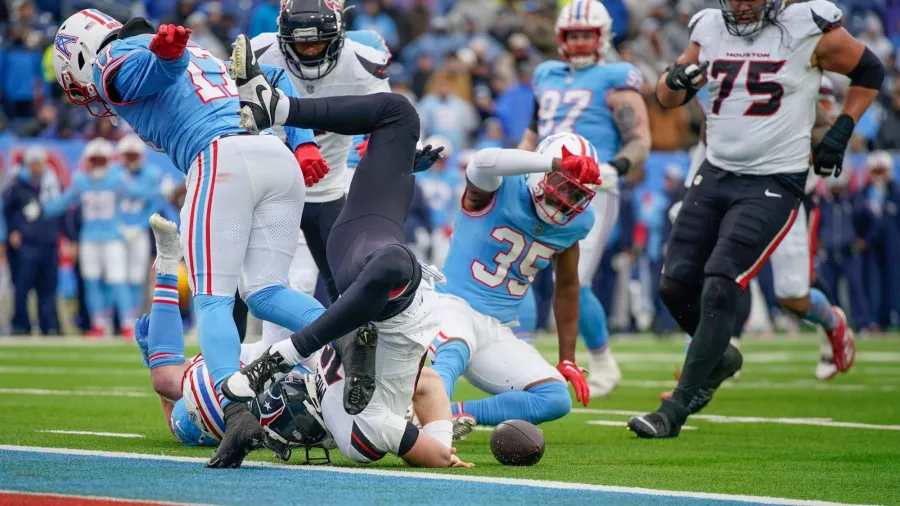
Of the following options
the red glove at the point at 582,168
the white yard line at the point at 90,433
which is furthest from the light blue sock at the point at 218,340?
the red glove at the point at 582,168

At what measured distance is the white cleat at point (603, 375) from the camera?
840cm

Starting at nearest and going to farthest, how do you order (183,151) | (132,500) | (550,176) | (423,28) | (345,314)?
(132,500)
(345,314)
(183,151)
(550,176)
(423,28)

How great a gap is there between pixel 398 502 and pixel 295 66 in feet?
9.76

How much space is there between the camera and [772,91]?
6539 millimetres

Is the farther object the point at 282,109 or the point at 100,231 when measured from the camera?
the point at 100,231

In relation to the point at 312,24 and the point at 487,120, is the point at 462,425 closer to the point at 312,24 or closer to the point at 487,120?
the point at 312,24

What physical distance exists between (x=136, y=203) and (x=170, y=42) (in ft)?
32.7

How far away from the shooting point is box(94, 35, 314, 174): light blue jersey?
507 centimetres

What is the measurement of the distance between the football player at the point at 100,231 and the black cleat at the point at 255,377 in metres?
10.1

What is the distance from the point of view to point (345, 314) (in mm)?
4566

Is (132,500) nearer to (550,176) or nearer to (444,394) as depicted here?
(444,394)

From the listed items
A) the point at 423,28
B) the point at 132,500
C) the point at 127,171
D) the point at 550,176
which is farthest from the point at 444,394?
the point at 423,28

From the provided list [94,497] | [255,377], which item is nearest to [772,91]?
[255,377]

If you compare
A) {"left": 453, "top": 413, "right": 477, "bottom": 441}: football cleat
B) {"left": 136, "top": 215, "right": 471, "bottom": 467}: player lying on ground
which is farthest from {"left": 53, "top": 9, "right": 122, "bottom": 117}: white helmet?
{"left": 453, "top": 413, "right": 477, "bottom": 441}: football cleat
